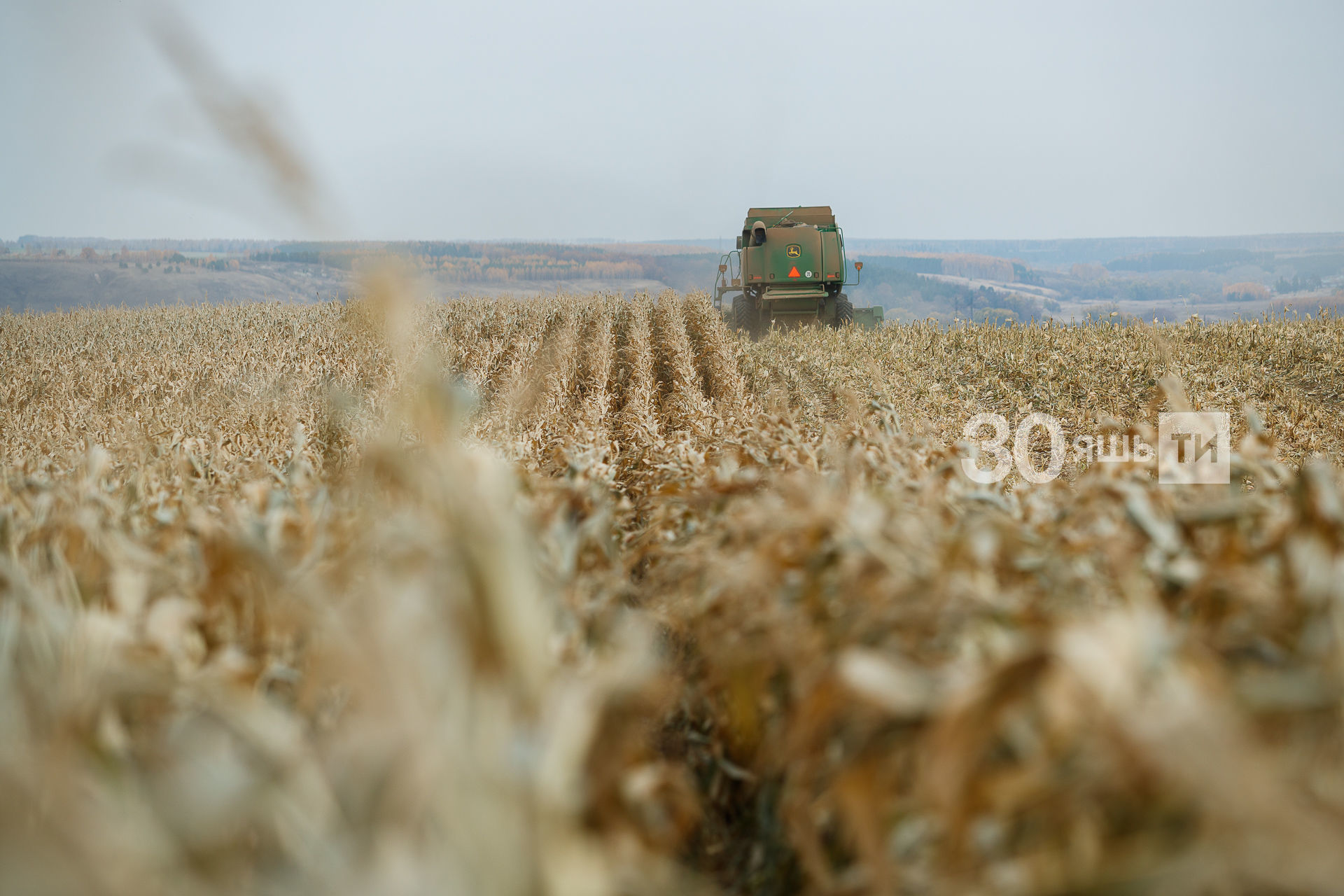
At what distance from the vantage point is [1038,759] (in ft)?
2.97

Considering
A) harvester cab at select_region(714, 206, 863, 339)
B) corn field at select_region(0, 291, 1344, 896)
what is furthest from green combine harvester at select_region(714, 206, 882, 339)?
corn field at select_region(0, 291, 1344, 896)

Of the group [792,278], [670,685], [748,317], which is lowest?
[670,685]

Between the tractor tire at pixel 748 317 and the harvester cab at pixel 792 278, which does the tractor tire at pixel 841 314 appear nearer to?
the harvester cab at pixel 792 278

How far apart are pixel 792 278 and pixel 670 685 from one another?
1650cm

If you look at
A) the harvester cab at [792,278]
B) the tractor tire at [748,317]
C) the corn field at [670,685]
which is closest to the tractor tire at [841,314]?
the harvester cab at [792,278]

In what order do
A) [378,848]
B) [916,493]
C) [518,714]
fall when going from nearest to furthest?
[378,848]
[518,714]
[916,493]

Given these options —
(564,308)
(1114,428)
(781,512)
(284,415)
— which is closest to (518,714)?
(781,512)

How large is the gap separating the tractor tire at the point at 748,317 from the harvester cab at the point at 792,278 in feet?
0.05

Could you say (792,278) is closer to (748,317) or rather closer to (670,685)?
(748,317)

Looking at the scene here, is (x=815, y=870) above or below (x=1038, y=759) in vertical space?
below

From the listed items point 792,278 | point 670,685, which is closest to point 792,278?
point 792,278

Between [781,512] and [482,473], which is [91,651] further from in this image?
[781,512]

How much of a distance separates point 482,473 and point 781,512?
2.20ft

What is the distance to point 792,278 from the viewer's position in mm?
17266
